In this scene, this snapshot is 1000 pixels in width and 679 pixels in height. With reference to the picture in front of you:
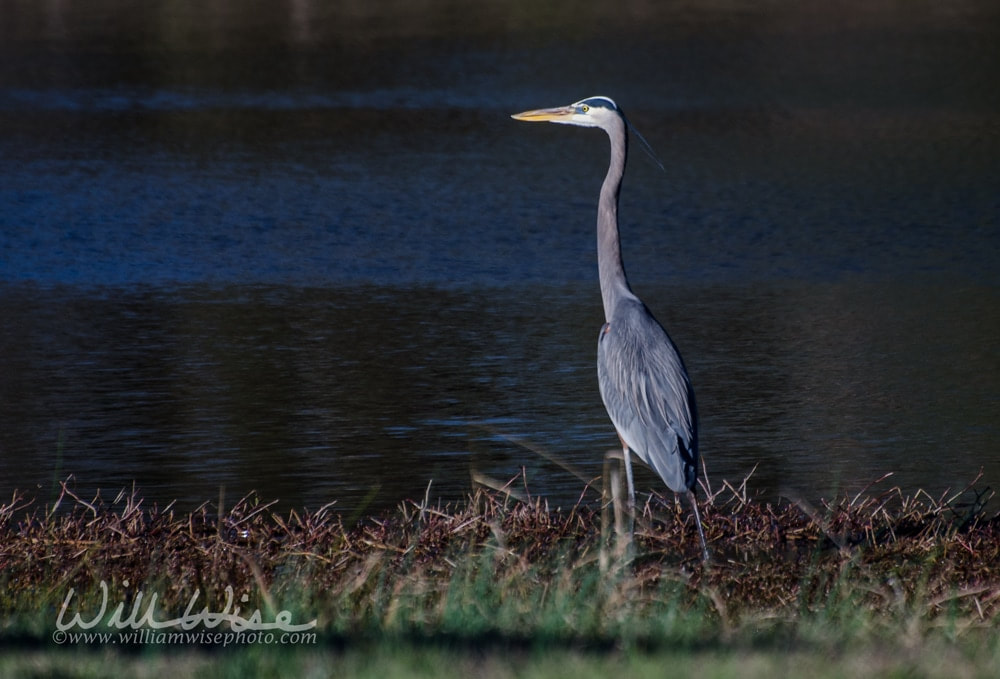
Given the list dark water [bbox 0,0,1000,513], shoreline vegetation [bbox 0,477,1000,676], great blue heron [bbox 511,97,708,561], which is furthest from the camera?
dark water [bbox 0,0,1000,513]

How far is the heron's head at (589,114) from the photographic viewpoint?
7.66 meters

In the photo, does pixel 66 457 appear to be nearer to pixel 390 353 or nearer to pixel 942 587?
pixel 390 353

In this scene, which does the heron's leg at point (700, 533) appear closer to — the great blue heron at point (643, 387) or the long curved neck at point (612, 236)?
the great blue heron at point (643, 387)

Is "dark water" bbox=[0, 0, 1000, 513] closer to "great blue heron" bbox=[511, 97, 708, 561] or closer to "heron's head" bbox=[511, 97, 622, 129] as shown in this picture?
"great blue heron" bbox=[511, 97, 708, 561]

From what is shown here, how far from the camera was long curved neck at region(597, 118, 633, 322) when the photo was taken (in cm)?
733

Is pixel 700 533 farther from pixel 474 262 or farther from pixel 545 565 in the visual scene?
pixel 474 262

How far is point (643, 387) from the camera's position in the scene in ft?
22.1

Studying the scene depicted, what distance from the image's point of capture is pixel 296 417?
353 inches

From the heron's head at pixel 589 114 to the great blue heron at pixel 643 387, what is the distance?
496 mm

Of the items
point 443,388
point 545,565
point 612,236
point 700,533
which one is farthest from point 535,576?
point 443,388

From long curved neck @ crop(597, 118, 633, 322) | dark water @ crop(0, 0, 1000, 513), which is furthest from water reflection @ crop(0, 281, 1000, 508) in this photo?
long curved neck @ crop(597, 118, 633, 322)

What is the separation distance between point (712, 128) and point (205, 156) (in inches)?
252

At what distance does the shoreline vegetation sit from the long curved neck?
0.98 meters

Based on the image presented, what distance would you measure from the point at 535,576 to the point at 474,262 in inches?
313
